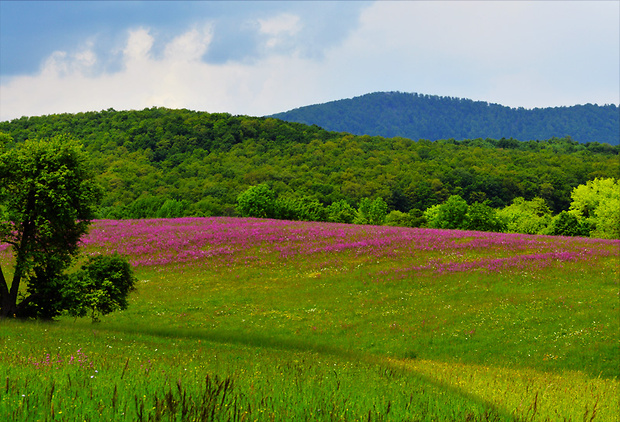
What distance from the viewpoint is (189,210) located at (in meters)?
95.8

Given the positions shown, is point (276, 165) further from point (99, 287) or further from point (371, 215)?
Result: point (99, 287)

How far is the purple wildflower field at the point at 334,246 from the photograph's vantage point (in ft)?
128

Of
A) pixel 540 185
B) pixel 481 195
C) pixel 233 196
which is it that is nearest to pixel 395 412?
pixel 233 196

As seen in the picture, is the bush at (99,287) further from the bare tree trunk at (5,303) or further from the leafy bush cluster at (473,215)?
the leafy bush cluster at (473,215)

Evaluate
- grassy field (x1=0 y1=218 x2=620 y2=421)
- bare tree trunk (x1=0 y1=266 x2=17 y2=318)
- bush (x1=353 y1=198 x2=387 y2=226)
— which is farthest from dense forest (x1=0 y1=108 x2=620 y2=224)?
bare tree trunk (x1=0 y1=266 x2=17 y2=318)

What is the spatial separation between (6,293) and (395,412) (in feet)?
74.4

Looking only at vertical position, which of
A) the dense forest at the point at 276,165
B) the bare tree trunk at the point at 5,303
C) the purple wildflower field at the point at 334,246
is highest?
the dense forest at the point at 276,165

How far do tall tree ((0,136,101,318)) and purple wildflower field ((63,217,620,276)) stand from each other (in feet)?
61.3

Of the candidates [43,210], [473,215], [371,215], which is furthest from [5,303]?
[371,215]

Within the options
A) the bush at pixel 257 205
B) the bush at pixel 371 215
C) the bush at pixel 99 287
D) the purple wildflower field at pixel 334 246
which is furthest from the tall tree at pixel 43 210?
the bush at pixel 371 215

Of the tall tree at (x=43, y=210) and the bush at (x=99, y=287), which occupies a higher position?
the tall tree at (x=43, y=210)

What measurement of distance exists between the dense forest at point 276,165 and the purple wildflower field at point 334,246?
35.4 metres

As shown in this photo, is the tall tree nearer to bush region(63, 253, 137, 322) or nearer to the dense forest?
bush region(63, 253, 137, 322)

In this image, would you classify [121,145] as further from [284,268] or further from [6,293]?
[6,293]
